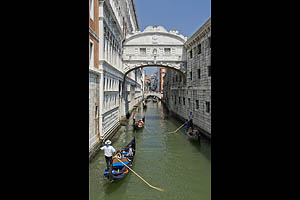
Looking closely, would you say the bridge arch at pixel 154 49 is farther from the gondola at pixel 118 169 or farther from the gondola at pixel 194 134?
the gondola at pixel 118 169

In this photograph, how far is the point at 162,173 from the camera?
6500 millimetres

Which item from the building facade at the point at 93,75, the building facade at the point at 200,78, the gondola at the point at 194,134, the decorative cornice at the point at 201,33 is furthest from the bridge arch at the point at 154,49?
the building facade at the point at 93,75

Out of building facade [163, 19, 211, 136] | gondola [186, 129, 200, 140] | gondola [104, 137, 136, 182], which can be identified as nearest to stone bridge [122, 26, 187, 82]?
building facade [163, 19, 211, 136]

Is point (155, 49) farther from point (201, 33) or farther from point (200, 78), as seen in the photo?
point (200, 78)

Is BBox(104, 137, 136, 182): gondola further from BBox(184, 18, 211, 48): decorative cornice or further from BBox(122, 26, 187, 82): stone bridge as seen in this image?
BBox(122, 26, 187, 82): stone bridge

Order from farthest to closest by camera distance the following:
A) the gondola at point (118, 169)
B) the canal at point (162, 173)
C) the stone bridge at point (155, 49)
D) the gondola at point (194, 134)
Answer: the stone bridge at point (155, 49) → the gondola at point (194, 134) → the gondola at point (118, 169) → the canal at point (162, 173)

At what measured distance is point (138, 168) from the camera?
6820 millimetres

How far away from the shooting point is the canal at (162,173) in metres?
5.19

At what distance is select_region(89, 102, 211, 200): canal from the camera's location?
519 cm

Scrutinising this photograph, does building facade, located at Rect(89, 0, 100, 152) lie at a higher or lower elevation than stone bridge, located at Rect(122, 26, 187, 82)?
lower
